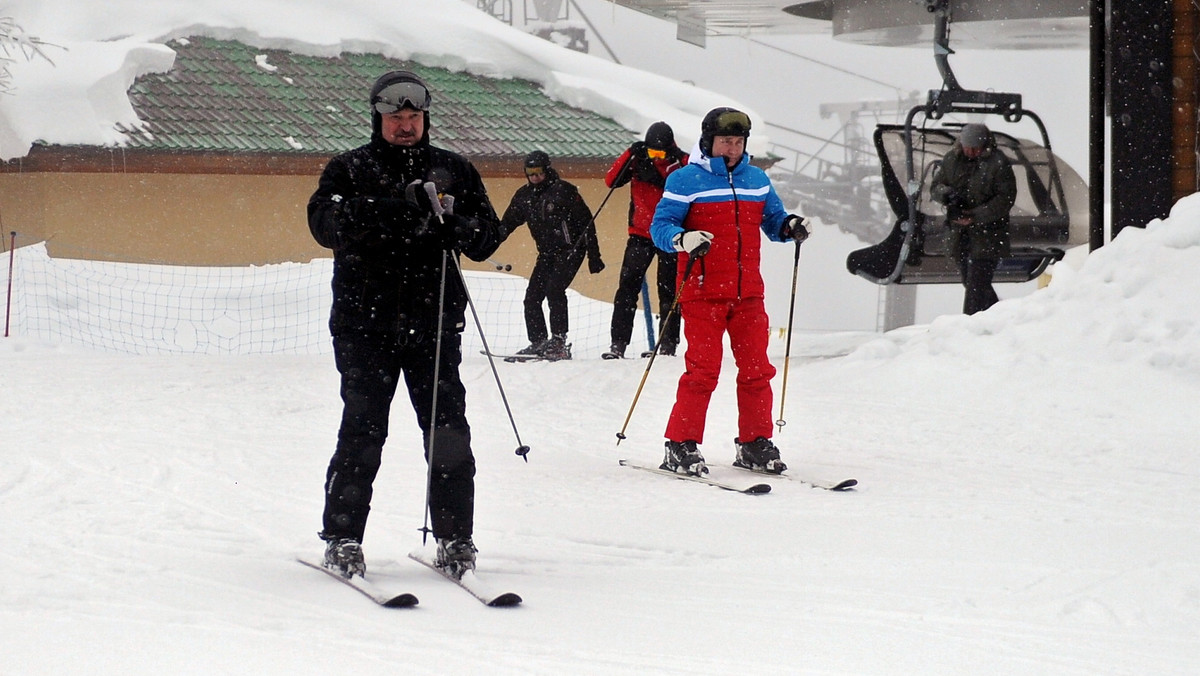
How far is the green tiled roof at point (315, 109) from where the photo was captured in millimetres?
16891

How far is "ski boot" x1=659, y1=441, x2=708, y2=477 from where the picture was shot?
6.36 m

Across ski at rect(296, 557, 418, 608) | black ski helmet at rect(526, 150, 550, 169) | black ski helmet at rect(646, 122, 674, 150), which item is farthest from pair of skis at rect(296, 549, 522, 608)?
black ski helmet at rect(526, 150, 550, 169)

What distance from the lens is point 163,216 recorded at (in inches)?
663

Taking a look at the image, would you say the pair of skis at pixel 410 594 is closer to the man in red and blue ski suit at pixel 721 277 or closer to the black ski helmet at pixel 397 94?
the black ski helmet at pixel 397 94

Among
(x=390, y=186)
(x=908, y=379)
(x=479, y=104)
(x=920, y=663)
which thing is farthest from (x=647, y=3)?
(x=920, y=663)

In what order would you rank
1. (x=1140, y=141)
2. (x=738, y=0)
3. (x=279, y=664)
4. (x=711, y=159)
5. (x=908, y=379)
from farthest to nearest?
1. (x=738, y=0)
2. (x=1140, y=141)
3. (x=908, y=379)
4. (x=711, y=159)
5. (x=279, y=664)

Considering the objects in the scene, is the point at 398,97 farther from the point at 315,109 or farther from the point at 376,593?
the point at 315,109

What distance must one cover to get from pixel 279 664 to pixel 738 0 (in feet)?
40.2

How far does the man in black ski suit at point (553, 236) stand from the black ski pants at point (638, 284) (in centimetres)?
42

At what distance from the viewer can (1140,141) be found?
32.4 feet

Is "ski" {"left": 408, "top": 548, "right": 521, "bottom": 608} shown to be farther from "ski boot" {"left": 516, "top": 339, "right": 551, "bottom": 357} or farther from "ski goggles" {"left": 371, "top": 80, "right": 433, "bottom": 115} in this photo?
"ski boot" {"left": 516, "top": 339, "right": 551, "bottom": 357}

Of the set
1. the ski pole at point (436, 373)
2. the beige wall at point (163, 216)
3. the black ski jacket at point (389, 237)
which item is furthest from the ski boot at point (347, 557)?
the beige wall at point (163, 216)

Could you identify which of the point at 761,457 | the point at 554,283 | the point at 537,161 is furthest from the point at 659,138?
the point at 761,457

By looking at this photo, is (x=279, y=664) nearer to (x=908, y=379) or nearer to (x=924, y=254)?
(x=908, y=379)
